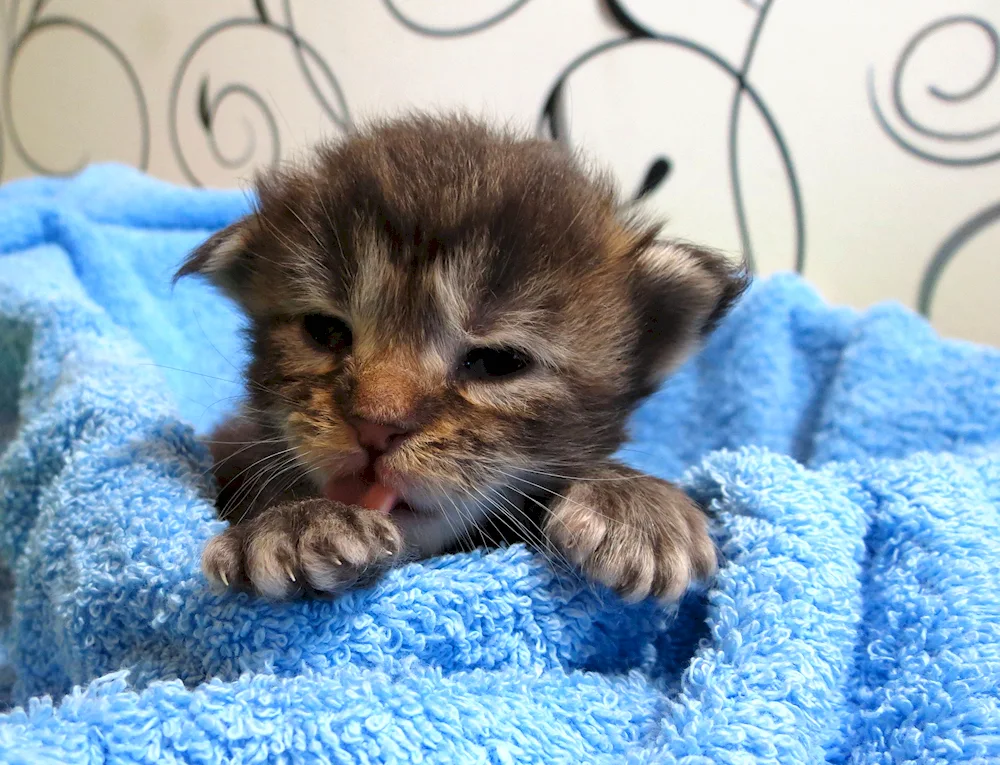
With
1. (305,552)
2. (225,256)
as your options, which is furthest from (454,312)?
(225,256)

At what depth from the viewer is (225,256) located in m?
1.12

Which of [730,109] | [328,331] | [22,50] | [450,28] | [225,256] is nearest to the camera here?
[328,331]

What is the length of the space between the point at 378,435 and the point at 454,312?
0.59 ft

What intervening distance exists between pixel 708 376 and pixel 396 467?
117 cm

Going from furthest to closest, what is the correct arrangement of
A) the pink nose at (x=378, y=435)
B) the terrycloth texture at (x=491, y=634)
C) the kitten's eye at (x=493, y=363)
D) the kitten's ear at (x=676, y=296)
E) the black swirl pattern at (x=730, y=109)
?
the black swirl pattern at (x=730, y=109), the kitten's ear at (x=676, y=296), the kitten's eye at (x=493, y=363), the pink nose at (x=378, y=435), the terrycloth texture at (x=491, y=634)

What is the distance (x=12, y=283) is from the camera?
140 centimetres

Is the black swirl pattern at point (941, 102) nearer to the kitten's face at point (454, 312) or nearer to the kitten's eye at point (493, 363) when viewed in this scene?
the kitten's face at point (454, 312)

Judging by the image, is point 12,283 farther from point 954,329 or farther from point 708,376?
point 954,329

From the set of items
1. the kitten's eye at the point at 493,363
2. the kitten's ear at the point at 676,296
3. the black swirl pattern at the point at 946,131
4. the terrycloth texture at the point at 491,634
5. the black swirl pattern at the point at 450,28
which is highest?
the black swirl pattern at the point at 946,131

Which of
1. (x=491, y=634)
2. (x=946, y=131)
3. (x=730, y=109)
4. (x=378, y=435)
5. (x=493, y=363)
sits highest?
(x=946, y=131)

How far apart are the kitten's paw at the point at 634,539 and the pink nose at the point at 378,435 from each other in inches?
8.3

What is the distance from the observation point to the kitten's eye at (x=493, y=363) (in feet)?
3.00

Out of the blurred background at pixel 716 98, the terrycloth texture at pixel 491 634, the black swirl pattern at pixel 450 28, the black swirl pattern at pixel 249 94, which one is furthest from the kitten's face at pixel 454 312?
the black swirl pattern at pixel 249 94

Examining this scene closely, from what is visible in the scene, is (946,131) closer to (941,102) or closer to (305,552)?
(941,102)
